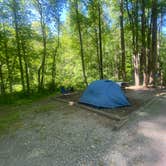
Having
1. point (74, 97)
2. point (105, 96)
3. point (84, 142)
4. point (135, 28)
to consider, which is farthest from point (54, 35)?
point (84, 142)

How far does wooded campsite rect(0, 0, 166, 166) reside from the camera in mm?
3936

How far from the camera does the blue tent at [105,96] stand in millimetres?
6836

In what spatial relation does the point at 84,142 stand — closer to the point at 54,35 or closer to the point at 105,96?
the point at 105,96

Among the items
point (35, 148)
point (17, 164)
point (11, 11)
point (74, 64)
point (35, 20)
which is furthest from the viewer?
point (74, 64)

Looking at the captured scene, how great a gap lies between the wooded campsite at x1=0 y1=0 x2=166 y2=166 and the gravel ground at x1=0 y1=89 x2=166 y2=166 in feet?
0.06

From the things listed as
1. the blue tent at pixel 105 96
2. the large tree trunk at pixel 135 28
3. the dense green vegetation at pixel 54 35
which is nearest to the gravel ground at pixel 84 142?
the blue tent at pixel 105 96

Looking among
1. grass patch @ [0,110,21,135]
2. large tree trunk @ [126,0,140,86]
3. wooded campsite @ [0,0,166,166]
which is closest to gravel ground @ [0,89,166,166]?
wooded campsite @ [0,0,166,166]

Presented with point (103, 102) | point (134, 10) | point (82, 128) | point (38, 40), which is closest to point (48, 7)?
point (38, 40)

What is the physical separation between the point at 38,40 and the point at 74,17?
340 cm

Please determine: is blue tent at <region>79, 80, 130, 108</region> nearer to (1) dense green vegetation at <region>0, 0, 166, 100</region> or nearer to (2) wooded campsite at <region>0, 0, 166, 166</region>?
(2) wooded campsite at <region>0, 0, 166, 166</region>

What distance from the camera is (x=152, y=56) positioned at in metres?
12.4

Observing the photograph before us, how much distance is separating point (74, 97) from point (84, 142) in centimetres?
472

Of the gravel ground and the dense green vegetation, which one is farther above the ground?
the dense green vegetation

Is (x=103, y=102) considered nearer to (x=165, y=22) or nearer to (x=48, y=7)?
(x=48, y=7)
